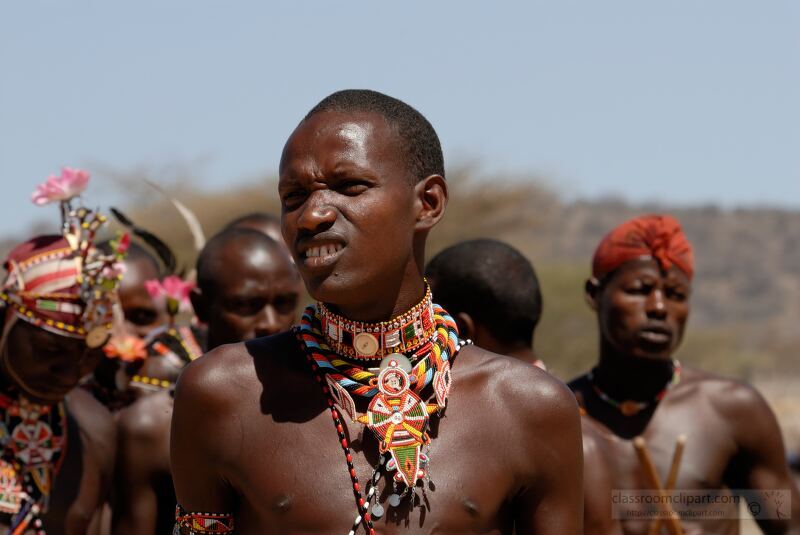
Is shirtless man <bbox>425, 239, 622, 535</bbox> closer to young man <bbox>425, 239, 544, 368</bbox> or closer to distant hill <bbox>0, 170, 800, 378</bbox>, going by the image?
young man <bbox>425, 239, 544, 368</bbox>

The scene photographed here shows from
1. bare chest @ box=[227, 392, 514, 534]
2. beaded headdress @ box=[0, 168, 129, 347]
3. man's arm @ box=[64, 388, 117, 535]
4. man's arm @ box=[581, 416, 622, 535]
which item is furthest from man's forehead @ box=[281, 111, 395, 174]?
man's arm @ box=[64, 388, 117, 535]

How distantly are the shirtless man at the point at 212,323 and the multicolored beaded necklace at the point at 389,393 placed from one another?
2.30 m

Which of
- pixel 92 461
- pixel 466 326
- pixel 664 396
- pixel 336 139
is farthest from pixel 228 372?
pixel 664 396

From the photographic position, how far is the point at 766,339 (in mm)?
44406

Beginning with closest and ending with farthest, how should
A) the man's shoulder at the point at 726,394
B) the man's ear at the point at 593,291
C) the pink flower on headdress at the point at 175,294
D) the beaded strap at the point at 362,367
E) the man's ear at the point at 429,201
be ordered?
1. the beaded strap at the point at 362,367
2. the man's ear at the point at 429,201
3. the man's shoulder at the point at 726,394
4. the man's ear at the point at 593,291
5. the pink flower on headdress at the point at 175,294

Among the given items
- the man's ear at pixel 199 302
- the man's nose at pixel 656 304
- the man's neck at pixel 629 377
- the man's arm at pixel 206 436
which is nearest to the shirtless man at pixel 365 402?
the man's arm at pixel 206 436

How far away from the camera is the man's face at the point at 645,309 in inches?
247

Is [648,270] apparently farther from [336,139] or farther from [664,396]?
[336,139]

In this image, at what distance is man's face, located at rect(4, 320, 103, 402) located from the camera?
5.23 metres

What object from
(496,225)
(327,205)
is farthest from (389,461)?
(496,225)

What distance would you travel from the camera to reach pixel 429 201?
11.9ft

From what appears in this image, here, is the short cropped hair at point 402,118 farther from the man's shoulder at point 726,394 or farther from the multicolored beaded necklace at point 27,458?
the man's shoulder at point 726,394

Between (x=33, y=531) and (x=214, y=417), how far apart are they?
210 cm

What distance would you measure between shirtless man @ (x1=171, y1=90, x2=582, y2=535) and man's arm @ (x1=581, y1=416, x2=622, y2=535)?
1489mm
